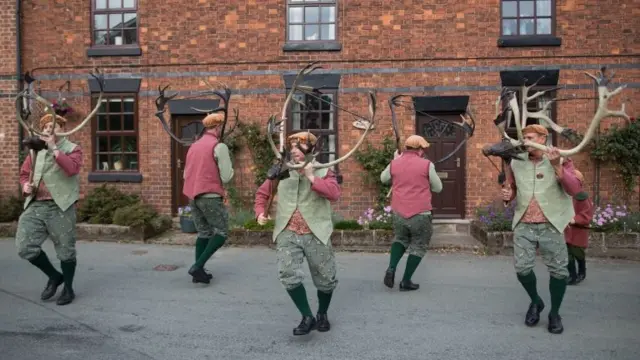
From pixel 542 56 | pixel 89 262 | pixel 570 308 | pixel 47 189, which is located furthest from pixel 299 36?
pixel 570 308

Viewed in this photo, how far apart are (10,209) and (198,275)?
19.2ft

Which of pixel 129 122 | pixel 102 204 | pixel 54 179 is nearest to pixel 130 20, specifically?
pixel 129 122

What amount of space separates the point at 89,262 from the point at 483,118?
7327 millimetres

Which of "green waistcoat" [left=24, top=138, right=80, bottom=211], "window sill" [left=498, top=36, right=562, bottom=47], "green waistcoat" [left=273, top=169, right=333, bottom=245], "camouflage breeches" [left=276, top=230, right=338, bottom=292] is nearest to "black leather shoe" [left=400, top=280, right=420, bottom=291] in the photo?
"camouflage breeches" [left=276, top=230, right=338, bottom=292]

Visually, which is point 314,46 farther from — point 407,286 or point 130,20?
point 407,286

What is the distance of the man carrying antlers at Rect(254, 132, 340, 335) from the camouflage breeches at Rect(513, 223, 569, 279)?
1.71 metres

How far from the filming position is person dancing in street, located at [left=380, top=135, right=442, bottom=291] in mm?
6438

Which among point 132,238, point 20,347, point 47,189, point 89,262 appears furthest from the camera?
point 132,238

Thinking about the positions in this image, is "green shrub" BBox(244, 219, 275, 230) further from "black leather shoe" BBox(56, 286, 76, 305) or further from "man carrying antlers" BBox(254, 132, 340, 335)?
"man carrying antlers" BBox(254, 132, 340, 335)

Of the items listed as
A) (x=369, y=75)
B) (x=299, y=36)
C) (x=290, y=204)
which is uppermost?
(x=299, y=36)

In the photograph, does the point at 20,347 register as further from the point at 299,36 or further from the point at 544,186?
the point at 299,36

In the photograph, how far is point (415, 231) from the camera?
648 centimetres

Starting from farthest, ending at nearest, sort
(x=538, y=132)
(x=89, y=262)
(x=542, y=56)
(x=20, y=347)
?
(x=542, y=56) → (x=89, y=262) → (x=538, y=132) → (x=20, y=347)

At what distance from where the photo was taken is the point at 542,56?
10859 millimetres
